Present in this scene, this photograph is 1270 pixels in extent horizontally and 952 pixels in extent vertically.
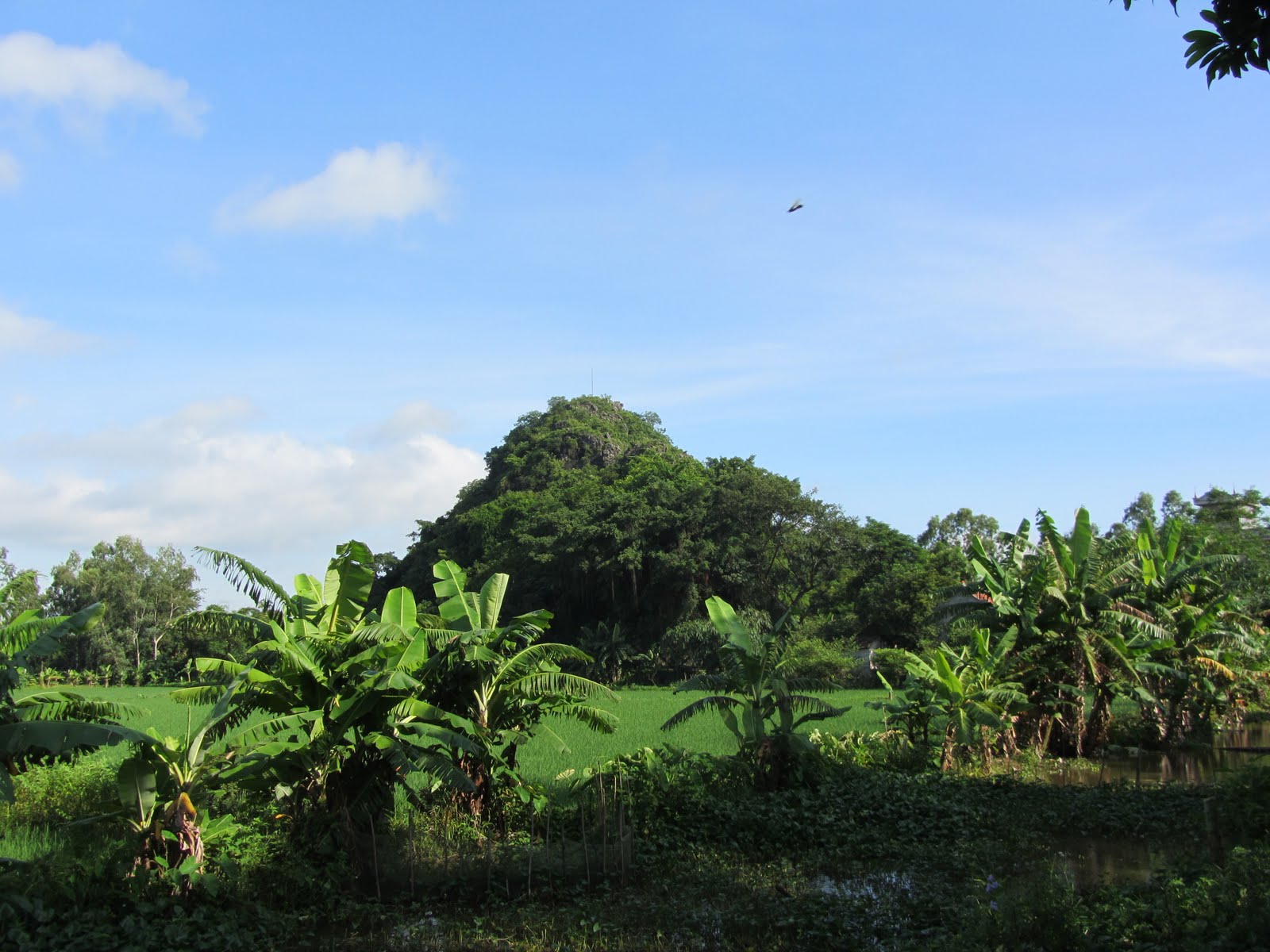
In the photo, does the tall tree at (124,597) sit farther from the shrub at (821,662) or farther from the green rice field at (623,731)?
the shrub at (821,662)

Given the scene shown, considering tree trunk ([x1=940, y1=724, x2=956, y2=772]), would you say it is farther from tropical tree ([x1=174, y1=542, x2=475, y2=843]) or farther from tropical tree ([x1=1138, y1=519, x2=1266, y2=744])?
tropical tree ([x1=174, y1=542, x2=475, y2=843])

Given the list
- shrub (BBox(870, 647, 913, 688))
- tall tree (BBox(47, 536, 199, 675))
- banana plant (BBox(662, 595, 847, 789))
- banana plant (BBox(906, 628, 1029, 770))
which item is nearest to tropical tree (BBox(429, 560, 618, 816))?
banana plant (BBox(662, 595, 847, 789))

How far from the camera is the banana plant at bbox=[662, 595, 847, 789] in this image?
1198cm

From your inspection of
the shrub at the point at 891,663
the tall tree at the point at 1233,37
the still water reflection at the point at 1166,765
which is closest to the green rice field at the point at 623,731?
the shrub at the point at 891,663

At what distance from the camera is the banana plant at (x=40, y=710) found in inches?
307

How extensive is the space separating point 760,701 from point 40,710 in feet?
27.0

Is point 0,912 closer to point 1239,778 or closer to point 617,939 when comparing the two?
point 617,939

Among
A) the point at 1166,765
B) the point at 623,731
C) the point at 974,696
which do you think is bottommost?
the point at 1166,765

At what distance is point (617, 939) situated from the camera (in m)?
7.22

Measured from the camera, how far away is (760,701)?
12.3m

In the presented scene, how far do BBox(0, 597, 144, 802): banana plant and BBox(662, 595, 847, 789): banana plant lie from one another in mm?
6590

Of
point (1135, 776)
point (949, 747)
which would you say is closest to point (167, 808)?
point (949, 747)

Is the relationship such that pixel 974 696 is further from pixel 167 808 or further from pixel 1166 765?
pixel 167 808

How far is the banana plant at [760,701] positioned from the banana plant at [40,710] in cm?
659
